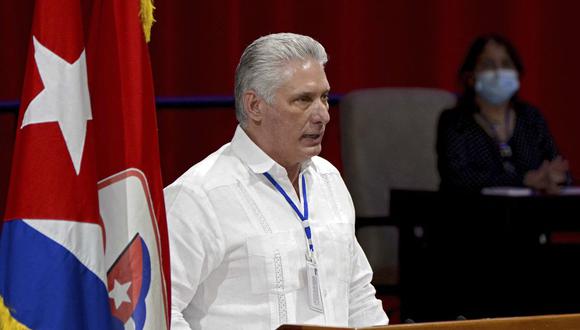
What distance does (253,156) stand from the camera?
2996 millimetres

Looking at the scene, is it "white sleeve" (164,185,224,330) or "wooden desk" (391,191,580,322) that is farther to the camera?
"wooden desk" (391,191,580,322)

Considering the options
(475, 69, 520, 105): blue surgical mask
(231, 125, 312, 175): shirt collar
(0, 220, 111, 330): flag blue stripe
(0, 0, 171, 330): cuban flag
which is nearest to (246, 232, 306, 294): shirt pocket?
(231, 125, 312, 175): shirt collar

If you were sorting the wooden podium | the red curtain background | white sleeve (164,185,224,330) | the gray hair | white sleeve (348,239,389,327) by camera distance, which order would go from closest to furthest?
1. the wooden podium
2. white sleeve (164,185,224,330)
3. the gray hair
4. white sleeve (348,239,389,327)
5. the red curtain background

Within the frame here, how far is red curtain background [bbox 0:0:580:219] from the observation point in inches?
263

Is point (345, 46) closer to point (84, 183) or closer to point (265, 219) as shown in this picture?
point (265, 219)

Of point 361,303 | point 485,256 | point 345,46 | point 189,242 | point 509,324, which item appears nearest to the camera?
point 509,324

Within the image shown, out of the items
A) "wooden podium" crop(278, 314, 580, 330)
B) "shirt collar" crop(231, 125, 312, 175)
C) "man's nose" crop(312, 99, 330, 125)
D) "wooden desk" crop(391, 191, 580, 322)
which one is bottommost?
"wooden desk" crop(391, 191, 580, 322)

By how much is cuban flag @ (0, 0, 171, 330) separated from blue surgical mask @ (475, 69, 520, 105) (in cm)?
306

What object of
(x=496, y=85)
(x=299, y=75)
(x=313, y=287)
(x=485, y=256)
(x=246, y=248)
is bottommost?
(x=485, y=256)

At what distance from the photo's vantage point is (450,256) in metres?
4.75

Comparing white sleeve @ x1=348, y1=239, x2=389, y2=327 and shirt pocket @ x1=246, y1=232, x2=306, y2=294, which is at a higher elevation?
shirt pocket @ x1=246, y1=232, x2=306, y2=294

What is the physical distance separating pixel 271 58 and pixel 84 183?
732 millimetres

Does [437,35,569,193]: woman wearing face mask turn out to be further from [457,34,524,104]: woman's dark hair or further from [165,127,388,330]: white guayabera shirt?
[165,127,388,330]: white guayabera shirt

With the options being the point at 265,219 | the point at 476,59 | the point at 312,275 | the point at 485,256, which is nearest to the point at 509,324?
the point at 312,275
